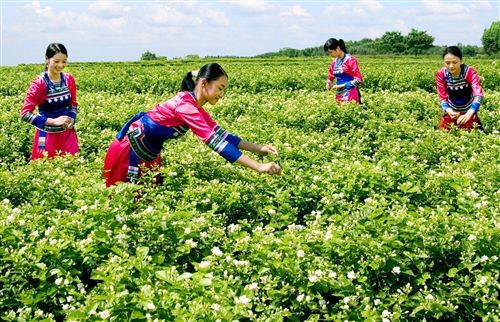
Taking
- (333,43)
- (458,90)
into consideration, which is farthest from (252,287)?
(333,43)

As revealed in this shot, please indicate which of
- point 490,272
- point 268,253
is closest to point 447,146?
point 490,272

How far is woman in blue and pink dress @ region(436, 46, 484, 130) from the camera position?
303 inches

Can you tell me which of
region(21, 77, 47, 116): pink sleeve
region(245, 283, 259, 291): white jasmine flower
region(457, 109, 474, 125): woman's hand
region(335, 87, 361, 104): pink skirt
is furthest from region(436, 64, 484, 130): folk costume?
region(245, 283, 259, 291): white jasmine flower

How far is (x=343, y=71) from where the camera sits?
10.1m

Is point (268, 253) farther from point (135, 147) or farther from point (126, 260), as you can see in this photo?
point (135, 147)

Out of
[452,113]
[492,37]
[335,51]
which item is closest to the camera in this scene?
[452,113]

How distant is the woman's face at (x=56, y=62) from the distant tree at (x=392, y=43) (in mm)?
86630

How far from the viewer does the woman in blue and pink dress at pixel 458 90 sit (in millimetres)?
7703

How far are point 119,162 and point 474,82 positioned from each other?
5.47m

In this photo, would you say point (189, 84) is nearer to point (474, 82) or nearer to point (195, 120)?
point (195, 120)

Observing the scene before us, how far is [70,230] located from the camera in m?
3.69

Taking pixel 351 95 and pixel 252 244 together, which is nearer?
pixel 252 244

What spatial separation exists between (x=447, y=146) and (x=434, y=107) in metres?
4.30

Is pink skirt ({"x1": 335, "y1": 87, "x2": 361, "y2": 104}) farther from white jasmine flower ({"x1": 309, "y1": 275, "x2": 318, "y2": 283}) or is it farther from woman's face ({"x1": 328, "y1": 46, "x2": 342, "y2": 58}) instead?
white jasmine flower ({"x1": 309, "y1": 275, "x2": 318, "y2": 283})
